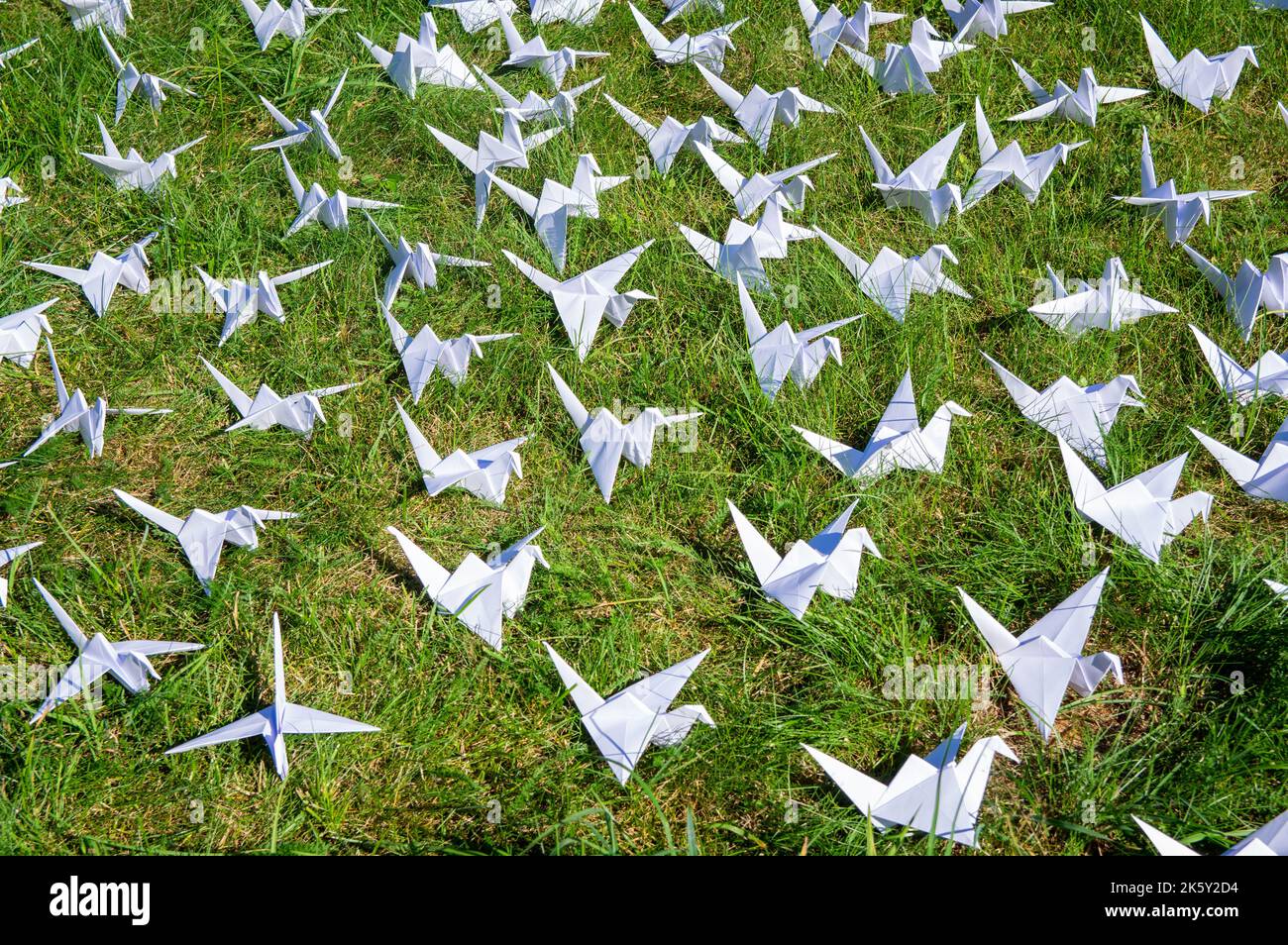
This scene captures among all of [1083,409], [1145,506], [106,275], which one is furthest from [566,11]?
[1145,506]

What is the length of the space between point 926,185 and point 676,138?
0.62m

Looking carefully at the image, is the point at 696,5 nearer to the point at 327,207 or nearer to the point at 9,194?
the point at 327,207

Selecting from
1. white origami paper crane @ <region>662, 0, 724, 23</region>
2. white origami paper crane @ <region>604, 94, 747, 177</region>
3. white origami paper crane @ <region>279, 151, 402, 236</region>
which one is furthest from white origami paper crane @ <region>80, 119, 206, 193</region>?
white origami paper crane @ <region>662, 0, 724, 23</region>

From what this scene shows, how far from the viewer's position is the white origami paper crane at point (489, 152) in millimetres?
2605

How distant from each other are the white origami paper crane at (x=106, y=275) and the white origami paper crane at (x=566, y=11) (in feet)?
4.42

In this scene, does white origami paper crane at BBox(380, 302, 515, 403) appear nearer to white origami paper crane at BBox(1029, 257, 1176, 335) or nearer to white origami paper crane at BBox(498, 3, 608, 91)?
white origami paper crane at BBox(498, 3, 608, 91)

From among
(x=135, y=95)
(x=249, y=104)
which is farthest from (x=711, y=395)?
(x=135, y=95)

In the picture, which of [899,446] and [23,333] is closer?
[899,446]

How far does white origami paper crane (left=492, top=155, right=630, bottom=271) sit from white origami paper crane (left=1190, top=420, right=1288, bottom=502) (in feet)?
4.62

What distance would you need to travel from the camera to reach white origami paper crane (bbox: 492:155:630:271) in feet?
8.32

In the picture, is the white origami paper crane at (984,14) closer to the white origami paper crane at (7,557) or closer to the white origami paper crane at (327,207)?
the white origami paper crane at (327,207)

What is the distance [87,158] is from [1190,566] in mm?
2685

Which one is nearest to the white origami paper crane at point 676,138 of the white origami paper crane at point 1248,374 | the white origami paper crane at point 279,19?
the white origami paper crane at point 279,19

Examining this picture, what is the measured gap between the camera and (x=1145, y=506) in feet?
6.38
